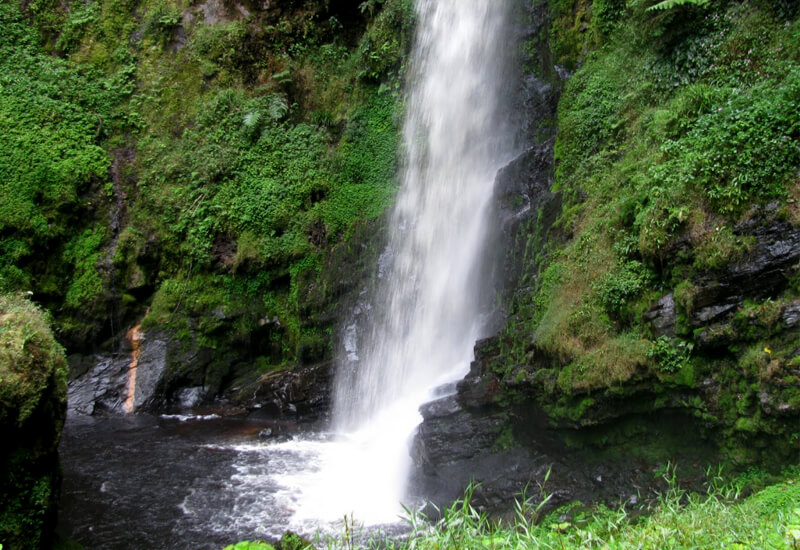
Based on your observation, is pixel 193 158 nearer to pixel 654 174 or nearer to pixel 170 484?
pixel 170 484

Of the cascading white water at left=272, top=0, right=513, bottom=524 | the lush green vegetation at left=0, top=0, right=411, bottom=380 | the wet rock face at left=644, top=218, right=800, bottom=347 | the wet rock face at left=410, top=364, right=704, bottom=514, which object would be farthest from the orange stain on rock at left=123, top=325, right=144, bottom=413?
the wet rock face at left=644, top=218, right=800, bottom=347

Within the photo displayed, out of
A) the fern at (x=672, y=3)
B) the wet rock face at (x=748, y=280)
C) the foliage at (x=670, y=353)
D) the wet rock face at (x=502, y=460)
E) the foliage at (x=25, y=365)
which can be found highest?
the fern at (x=672, y=3)

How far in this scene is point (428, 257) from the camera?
42.3ft

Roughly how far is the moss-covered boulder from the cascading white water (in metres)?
3.77

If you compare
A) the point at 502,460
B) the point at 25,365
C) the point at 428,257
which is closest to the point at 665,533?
the point at 502,460

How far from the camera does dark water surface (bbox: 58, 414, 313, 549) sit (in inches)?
299

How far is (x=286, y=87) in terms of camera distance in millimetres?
17875

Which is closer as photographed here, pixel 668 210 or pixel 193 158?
pixel 668 210

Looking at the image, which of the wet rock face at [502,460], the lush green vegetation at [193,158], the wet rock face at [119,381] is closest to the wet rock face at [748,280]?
the wet rock face at [502,460]

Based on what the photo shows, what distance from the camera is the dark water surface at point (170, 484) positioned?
759 cm

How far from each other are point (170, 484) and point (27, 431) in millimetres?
3605

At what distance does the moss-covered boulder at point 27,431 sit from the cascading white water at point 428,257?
3.77 m

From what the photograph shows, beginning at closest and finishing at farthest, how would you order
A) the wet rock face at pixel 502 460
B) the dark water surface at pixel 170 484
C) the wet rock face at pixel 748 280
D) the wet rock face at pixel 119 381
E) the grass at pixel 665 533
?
the grass at pixel 665 533 < the wet rock face at pixel 748 280 < the wet rock face at pixel 502 460 < the dark water surface at pixel 170 484 < the wet rock face at pixel 119 381

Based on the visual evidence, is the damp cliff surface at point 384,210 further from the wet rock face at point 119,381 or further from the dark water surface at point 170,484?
the dark water surface at point 170,484
